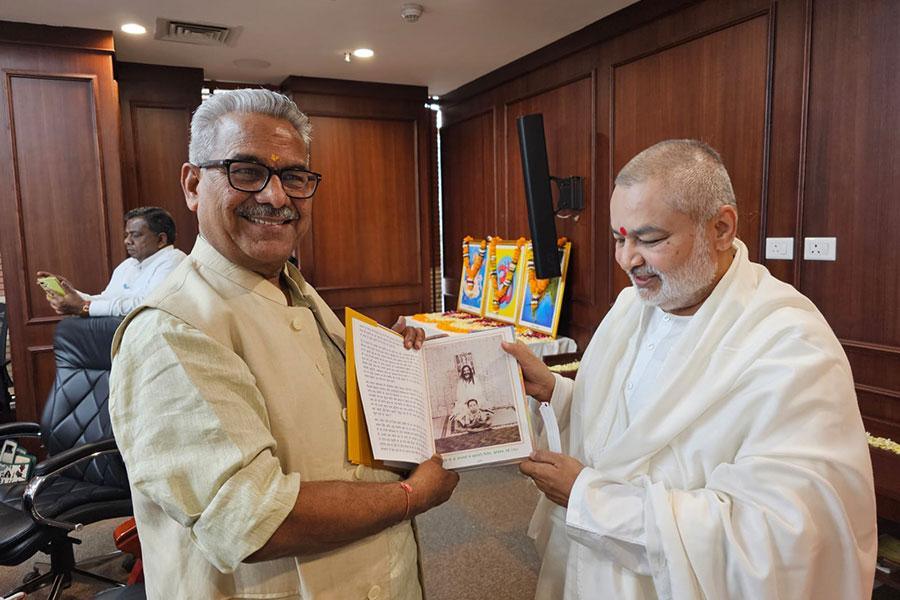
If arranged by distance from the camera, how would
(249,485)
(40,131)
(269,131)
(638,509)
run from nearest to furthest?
1. (249,485)
2. (269,131)
3. (638,509)
4. (40,131)

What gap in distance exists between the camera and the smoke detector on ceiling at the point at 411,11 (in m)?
3.31

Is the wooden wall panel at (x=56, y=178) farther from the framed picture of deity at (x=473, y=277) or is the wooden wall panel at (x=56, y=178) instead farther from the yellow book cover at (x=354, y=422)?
the yellow book cover at (x=354, y=422)

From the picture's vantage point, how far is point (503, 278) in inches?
178

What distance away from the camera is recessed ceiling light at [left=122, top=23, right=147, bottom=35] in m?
3.57

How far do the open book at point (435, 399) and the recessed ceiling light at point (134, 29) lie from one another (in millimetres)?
3447

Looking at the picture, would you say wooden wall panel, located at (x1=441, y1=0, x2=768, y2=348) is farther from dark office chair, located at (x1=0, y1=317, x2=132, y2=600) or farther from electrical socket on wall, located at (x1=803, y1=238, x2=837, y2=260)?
dark office chair, located at (x1=0, y1=317, x2=132, y2=600)

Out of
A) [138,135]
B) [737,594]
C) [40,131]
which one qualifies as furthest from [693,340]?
[138,135]

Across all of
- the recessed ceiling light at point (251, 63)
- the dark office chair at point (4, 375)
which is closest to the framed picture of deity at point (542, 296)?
the recessed ceiling light at point (251, 63)

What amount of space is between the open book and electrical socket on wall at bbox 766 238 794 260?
2001mm

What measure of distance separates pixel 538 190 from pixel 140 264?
100 inches

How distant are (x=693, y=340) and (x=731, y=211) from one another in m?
0.29

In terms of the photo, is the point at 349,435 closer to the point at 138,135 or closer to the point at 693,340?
the point at 693,340

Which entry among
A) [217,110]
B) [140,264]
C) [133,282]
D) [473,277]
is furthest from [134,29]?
[217,110]

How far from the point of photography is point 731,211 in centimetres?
123
